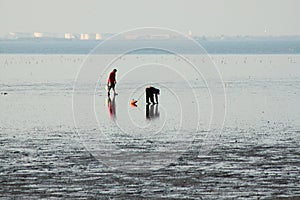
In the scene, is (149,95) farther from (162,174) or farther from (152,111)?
(162,174)

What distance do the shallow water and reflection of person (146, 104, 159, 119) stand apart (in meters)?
0.26

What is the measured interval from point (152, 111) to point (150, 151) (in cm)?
1072

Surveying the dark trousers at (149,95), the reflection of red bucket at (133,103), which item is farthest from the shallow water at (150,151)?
the dark trousers at (149,95)

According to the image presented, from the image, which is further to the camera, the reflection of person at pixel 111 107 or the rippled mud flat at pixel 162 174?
the reflection of person at pixel 111 107

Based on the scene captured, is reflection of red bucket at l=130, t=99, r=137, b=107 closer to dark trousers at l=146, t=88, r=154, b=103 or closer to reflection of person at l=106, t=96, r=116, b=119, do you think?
dark trousers at l=146, t=88, r=154, b=103

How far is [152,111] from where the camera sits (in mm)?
31531

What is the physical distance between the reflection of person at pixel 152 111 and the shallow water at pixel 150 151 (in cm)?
26

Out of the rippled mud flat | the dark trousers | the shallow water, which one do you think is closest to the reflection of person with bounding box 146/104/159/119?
the shallow water

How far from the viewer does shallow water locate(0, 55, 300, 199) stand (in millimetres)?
15984

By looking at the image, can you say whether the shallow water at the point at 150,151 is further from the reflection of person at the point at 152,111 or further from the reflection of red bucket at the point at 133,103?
the reflection of red bucket at the point at 133,103

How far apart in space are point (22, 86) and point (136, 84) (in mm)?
6271

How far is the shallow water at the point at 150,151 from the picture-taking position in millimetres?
15984

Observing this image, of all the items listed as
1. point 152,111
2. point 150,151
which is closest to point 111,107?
point 152,111

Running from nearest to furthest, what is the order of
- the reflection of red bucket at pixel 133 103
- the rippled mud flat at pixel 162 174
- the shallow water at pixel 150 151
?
the rippled mud flat at pixel 162 174, the shallow water at pixel 150 151, the reflection of red bucket at pixel 133 103
